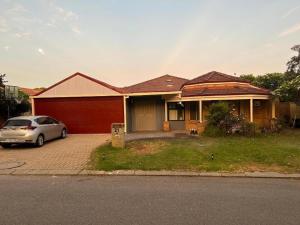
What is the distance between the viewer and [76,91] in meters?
18.8

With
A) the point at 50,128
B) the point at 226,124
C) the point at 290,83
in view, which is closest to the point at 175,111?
the point at 226,124

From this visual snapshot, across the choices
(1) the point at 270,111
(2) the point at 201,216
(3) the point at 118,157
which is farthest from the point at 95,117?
(2) the point at 201,216

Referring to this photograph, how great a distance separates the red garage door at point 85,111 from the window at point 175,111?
3535mm

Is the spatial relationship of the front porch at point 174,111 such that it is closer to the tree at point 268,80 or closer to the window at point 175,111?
the window at point 175,111

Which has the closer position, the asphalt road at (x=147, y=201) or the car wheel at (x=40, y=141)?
the asphalt road at (x=147, y=201)

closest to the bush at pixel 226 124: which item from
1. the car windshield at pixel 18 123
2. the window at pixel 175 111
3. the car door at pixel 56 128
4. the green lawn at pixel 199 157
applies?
the green lawn at pixel 199 157

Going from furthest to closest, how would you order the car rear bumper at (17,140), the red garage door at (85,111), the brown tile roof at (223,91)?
the red garage door at (85,111), the brown tile roof at (223,91), the car rear bumper at (17,140)

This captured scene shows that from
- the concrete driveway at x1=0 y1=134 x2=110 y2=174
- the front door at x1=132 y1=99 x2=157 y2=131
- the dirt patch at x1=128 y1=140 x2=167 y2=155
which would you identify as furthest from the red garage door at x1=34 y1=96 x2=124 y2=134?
the dirt patch at x1=128 y1=140 x2=167 y2=155

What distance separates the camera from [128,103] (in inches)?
794

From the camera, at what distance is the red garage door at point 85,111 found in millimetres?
18750

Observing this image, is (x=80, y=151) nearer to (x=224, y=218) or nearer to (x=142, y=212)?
(x=142, y=212)

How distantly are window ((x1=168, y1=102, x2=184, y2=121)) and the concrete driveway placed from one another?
8.20m

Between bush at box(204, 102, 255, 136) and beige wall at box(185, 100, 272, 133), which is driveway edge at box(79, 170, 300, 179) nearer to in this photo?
bush at box(204, 102, 255, 136)

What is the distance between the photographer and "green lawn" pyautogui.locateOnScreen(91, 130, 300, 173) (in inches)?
340
